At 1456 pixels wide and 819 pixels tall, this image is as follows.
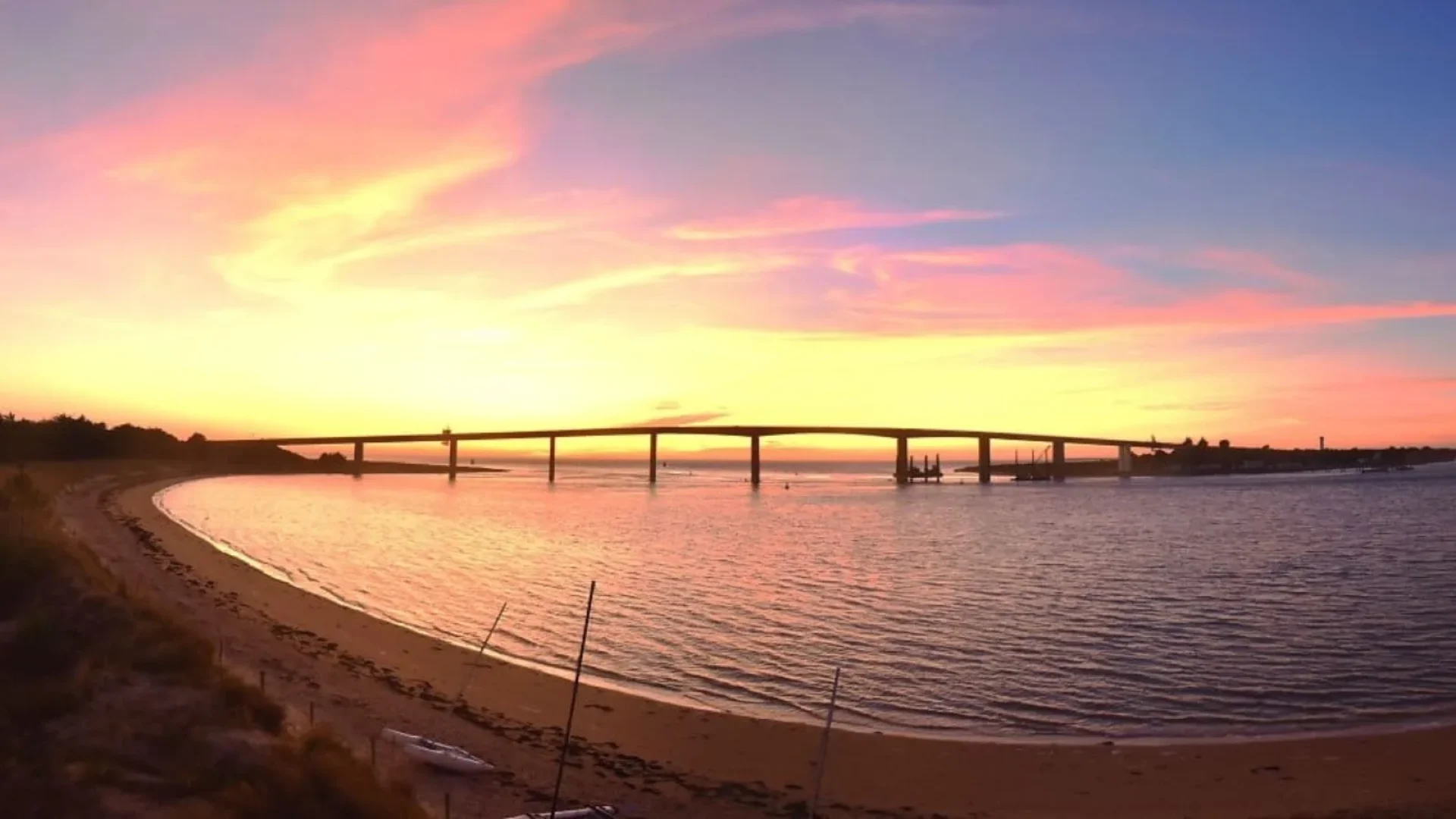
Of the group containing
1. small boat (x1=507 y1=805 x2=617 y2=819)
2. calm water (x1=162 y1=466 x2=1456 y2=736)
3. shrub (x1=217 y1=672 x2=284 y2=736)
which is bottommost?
calm water (x1=162 y1=466 x2=1456 y2=736)

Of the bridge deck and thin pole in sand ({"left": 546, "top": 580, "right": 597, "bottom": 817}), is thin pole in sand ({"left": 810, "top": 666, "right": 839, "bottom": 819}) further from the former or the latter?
the bridge deck

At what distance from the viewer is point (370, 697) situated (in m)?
17.1

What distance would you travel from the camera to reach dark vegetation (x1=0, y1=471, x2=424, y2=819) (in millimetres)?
9445

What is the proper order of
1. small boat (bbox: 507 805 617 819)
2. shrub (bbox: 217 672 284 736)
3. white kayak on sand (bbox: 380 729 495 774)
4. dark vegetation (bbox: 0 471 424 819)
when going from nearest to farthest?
dark vegetation (bbox: 0 471 424 819), small boat (bbox: 507 805 617 819), shrub (bbox: 217 672 284 736), white kayak on sand (bbox: 380 729 495 774)

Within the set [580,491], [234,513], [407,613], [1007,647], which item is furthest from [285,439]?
[1007,647]

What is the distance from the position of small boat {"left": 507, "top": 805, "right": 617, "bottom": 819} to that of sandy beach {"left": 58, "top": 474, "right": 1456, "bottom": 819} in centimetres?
48

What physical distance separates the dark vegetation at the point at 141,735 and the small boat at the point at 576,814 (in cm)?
142

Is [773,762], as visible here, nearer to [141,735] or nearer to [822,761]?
[822,761]

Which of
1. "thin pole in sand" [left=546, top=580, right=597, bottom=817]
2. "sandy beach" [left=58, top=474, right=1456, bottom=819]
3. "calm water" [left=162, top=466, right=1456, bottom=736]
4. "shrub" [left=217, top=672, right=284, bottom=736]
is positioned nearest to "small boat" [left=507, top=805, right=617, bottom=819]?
"thin pole in sand" [left=546, top=580, right=597, bottom=817]

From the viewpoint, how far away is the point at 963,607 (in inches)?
1204

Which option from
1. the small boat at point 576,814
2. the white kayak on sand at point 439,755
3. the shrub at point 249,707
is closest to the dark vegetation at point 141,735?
the shrub at point 249,707

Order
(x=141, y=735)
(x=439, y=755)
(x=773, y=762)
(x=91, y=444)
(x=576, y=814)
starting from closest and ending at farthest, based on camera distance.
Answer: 1. (x=576, y=814)
2. (x=141, y=735)
3. (x=439, y=755)
4. (x=773, y=762)
5. (x=91, y=444)

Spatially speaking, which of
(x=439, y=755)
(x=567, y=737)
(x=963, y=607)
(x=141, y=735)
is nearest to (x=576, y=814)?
(x=567, y=737)

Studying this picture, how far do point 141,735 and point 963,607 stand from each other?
24.0 meters
